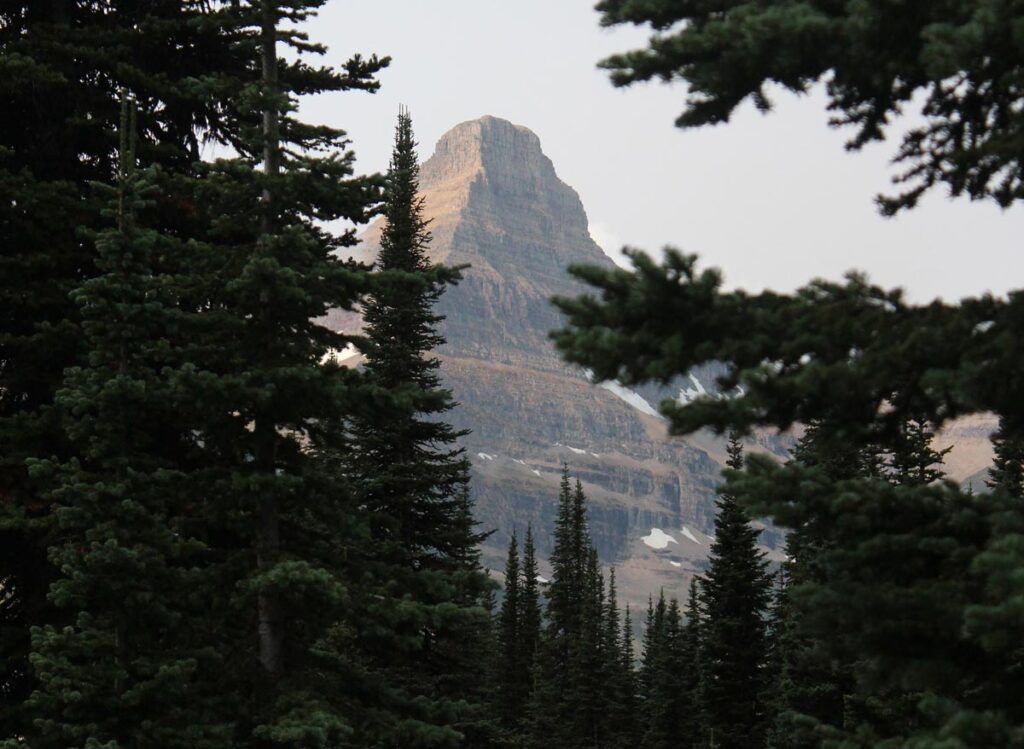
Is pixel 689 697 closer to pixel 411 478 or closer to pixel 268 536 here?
pixel 411 478

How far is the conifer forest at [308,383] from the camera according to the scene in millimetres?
6773

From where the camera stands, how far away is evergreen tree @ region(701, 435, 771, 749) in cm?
4097

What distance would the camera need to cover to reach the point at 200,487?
1212 centimetres

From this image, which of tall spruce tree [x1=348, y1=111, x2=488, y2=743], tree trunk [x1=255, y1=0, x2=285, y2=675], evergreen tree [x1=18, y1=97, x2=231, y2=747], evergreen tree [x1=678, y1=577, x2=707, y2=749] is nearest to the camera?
evergreen tree [x1=18, y1=97, x2=231, y2=747]

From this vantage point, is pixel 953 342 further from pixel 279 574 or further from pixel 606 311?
pixel 279 574

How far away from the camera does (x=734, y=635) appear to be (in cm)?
4122

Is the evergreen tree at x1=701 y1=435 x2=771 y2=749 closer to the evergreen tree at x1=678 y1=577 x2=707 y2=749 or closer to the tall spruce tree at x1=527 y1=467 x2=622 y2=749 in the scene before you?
the tall spruce tree at x1=527 y1=467 x2=622 y2=749

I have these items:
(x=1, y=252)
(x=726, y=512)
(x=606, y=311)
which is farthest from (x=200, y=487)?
(x=726, y=512)

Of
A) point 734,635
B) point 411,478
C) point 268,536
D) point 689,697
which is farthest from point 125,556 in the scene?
point 689,697

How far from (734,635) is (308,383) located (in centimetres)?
3239

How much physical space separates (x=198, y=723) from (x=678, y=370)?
22.7 ft

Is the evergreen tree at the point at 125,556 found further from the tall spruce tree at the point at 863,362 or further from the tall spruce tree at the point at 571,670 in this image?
the tall spruce tree at the point at 571,670

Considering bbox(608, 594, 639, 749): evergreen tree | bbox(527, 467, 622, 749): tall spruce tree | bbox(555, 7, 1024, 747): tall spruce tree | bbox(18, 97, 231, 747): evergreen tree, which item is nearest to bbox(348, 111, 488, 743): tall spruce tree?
bbox(18, 97, 231, 747): evergreen tree

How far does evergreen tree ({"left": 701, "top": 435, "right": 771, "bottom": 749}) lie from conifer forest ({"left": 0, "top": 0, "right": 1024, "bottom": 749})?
17.0m
